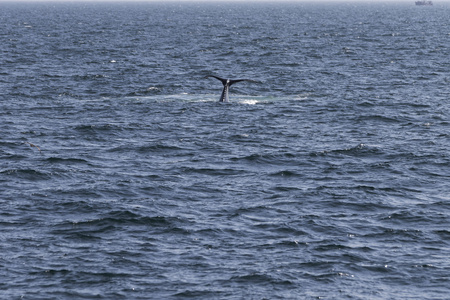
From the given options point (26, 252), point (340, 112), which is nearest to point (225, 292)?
point (26, 252)

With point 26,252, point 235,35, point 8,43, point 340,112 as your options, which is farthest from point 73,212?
point 235,35

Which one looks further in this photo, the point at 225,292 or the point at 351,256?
the point at 351,256

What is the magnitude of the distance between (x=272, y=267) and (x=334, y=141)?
19421 mm

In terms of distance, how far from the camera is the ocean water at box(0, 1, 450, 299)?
25.2 m

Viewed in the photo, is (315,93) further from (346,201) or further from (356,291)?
(356,291)

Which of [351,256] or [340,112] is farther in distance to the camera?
[340,112]

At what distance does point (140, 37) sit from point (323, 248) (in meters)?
103

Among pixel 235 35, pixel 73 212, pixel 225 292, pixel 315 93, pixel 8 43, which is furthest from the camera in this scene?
pixel 235 35

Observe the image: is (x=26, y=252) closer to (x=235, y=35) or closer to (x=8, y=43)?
(x=8, y=43)

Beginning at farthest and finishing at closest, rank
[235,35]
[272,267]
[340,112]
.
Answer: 1. [235,35]
2. [340,112]
3. [272,267]

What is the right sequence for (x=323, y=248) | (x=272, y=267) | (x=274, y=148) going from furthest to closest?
(x=274, y=148) → (x=323, y=248) → (x=272, y=267)

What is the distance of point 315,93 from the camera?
6162 centimetres

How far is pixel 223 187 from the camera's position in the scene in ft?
114

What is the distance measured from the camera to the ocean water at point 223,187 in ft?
82.7
